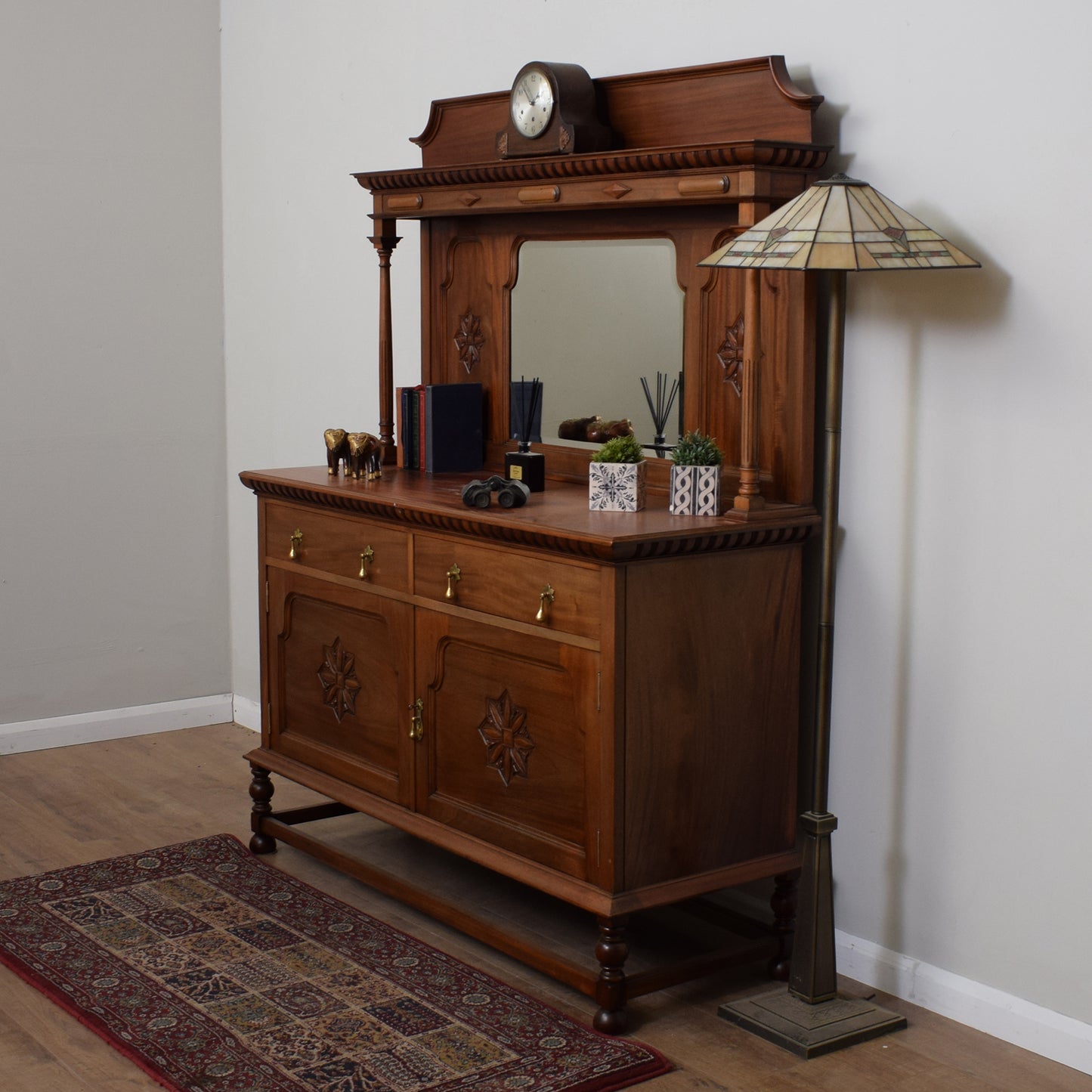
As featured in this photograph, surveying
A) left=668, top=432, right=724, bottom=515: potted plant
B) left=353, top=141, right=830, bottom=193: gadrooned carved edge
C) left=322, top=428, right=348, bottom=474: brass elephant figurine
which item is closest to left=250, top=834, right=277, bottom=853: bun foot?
left=322, top=428, right=348, bottom=474: brass elephant figurine

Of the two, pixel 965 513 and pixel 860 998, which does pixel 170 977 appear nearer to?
pixel 860 998

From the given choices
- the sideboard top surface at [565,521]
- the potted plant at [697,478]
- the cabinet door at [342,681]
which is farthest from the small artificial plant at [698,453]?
the cabinet door at [342,681]

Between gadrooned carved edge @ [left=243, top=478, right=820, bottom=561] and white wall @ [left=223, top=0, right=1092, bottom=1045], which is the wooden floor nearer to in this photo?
white wall @ [left=223, top=0, right=1092, bottom=1045]

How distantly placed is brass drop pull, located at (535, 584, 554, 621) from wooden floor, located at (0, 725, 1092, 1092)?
82 cm

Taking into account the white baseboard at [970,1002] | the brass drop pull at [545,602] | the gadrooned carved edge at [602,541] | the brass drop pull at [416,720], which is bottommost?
the white baseboard at [970,1002]

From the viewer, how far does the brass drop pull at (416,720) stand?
3.39 m

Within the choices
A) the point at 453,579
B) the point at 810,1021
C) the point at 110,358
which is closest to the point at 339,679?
the point at 453,579

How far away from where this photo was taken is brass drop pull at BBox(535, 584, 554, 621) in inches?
116

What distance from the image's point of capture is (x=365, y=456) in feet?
12.3

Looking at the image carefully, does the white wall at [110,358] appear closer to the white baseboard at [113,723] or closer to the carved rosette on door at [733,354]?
the white baseboard at [113,723]

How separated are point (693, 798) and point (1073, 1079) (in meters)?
0.87

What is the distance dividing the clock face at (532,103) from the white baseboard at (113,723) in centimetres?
268

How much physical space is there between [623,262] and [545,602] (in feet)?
3.07

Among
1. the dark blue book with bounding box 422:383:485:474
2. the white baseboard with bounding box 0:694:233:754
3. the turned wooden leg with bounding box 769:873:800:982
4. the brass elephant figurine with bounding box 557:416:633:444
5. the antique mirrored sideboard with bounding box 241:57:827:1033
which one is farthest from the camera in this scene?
the white baseboard with bounding box 0:694:233:754
